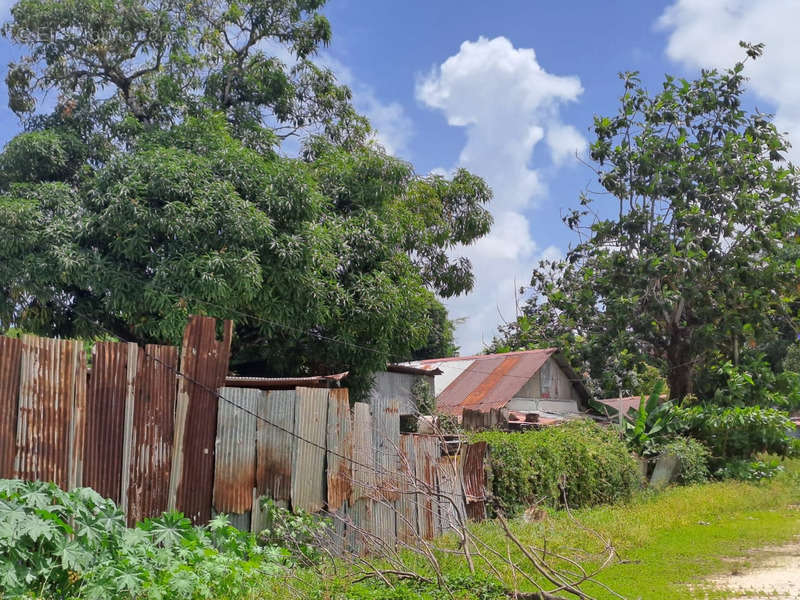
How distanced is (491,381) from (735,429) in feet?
25.9

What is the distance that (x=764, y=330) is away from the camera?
22.2 m

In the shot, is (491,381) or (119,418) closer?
(119,418)

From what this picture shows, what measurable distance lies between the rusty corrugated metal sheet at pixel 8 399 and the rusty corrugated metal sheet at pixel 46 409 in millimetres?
37

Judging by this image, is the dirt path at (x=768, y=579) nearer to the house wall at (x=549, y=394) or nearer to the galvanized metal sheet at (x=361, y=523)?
the galvanized metal sheet at (x=361, y=523)

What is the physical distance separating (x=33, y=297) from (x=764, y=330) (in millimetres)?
19804

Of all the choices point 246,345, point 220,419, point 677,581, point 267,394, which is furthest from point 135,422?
point 246,345

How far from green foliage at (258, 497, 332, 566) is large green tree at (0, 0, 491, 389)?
21.8 ft

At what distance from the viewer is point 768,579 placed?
26.6 feet

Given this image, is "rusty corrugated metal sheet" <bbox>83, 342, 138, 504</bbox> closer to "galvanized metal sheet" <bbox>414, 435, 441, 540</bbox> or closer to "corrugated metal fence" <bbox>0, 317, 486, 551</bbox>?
"corrugated metal fence" <bbox>0, 317, 486, 551</bbox>

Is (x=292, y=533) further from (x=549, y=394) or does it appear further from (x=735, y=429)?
(x=549, y=394)

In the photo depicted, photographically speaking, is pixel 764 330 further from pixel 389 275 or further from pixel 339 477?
pixel 339 477

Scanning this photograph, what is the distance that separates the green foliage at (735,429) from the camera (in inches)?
752

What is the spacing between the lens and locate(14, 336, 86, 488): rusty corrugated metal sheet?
5.80 meters

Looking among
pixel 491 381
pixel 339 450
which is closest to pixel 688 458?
pixel 491 381
